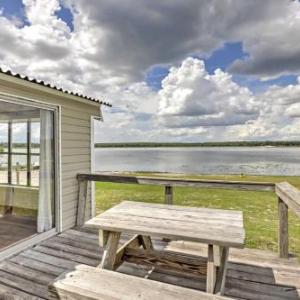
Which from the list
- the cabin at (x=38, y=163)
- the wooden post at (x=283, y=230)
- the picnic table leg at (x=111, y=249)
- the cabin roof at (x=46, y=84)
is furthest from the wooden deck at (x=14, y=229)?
the wooden post at (x=283, y=230)

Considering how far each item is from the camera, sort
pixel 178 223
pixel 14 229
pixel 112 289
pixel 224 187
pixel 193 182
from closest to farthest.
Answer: pixel 112 289 < pixel 178 223 < pixel 224 187 < pixel 193 182 < pixel 14 229

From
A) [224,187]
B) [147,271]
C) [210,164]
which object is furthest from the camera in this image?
[210,164]

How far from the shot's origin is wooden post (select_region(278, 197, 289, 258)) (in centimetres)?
297

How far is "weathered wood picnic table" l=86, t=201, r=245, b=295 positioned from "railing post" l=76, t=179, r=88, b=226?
1704mm

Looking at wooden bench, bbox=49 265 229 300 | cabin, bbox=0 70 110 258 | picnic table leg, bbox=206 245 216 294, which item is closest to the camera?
wooden bench, bbox=49 265 229 300

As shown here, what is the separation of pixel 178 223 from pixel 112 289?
2.81ft

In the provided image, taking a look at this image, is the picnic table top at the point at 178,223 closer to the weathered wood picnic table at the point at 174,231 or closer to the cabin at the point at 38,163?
the weathered wood picnic table at the point at 174,231

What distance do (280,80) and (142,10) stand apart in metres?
22.0

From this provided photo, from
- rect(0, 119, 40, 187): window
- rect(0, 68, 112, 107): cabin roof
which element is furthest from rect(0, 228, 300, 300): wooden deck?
rect(0, 68, 112, 107): cabin roof

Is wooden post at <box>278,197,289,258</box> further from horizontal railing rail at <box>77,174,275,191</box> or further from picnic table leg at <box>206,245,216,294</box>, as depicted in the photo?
picnic table leg at <box>206,245,216,294</box>

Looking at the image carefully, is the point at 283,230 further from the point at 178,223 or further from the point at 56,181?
the point at 56,181

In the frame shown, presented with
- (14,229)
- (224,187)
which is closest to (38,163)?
(14,229)

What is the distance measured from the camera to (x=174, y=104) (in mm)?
18922

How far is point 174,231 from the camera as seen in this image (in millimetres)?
2020
